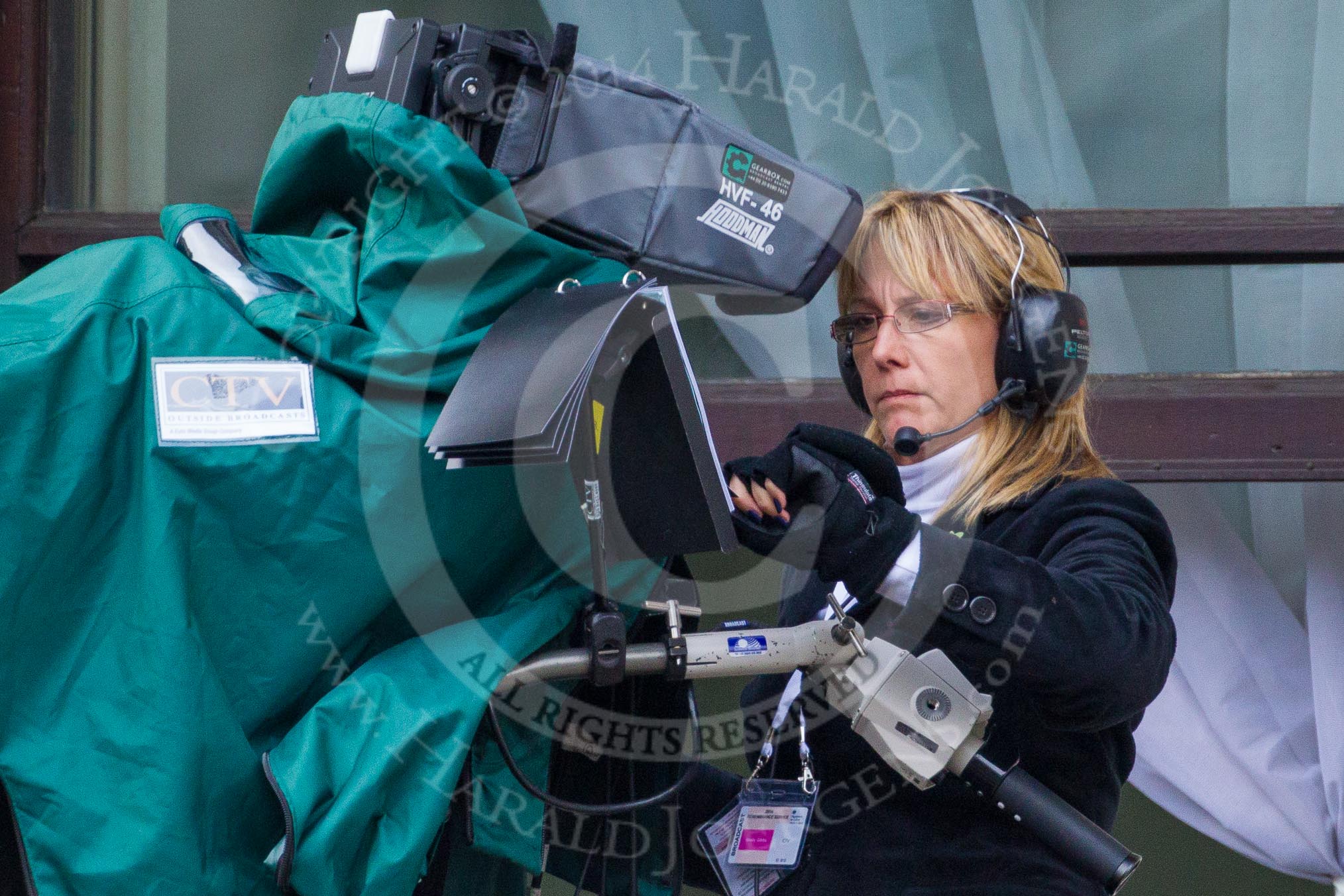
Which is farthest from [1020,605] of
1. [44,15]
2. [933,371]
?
[44,15]

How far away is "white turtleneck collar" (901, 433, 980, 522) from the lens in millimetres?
1404

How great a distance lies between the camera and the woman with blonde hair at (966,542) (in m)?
1.10

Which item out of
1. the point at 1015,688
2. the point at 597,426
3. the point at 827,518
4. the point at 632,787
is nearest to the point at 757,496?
the point at 827,518

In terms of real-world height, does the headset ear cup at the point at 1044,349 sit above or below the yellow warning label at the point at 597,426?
above

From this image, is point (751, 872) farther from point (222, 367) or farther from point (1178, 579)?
point (1178, 579)

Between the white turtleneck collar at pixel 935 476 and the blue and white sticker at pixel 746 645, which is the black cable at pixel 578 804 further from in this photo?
the white turtleneck collar at pixel 935 476

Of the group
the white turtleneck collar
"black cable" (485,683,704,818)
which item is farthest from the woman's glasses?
"black cable" (485,683,704,818)

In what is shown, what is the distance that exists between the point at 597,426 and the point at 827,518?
22cm

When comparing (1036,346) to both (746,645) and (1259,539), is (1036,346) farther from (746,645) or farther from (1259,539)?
(1259,539)

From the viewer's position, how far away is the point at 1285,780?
6.72ft

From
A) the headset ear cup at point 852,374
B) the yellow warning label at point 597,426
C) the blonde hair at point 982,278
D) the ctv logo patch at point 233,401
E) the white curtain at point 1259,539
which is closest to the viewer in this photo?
the ctv logo patch at point 233,401

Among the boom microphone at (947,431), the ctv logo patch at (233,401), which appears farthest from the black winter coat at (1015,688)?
the ctv logo patch at (233,401)

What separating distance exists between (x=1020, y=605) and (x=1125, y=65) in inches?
61.1

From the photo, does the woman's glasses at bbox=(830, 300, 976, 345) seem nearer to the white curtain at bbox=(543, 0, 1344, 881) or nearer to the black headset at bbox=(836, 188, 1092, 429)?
the black headset at bbox=(836, 188, 1092, 429)
